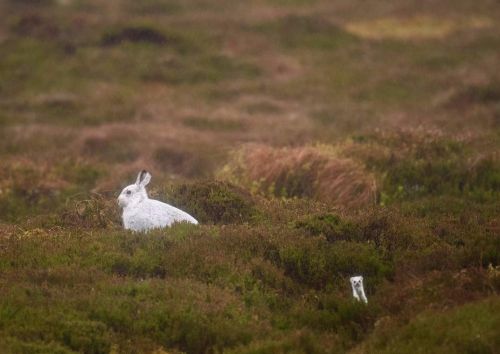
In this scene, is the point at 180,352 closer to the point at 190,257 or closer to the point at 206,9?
the point at 190,257

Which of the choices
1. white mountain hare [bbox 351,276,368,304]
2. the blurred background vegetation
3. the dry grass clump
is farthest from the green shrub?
the dry grass clump

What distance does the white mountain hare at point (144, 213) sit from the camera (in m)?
13.6

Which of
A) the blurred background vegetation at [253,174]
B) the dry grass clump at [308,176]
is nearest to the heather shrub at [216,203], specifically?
the blurred background vegetation at [253,174]

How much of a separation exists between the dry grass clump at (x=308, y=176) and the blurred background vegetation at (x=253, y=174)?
0.14 ft

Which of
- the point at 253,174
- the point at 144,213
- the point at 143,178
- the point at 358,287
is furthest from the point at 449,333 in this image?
the point at 253,174

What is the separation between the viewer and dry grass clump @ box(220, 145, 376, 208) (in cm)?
1833

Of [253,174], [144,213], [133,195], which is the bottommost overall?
[253,174]

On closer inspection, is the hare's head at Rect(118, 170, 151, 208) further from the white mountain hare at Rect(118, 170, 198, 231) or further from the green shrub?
the green shrub

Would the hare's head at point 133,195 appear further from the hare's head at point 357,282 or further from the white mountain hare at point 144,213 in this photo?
the hare's head at point 357,282

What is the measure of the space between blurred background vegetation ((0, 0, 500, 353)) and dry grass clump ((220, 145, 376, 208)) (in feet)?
0.14

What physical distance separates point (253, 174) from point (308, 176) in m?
1.19

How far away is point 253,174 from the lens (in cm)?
1950

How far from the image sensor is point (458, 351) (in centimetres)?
947

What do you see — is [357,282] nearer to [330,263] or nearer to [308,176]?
[330,263]
